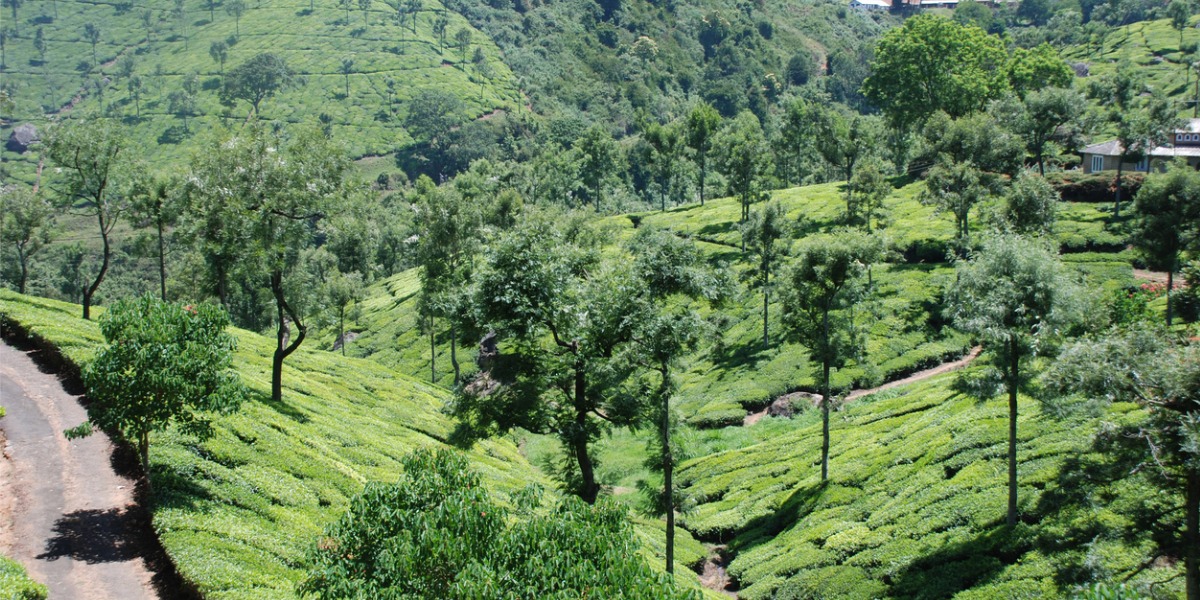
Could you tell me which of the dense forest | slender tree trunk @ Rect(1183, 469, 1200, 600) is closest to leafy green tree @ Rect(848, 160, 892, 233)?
the dense forest

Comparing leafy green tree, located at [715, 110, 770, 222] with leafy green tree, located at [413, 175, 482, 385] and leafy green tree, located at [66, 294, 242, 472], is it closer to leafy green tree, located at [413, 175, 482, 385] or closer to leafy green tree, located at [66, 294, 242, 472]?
leafy green tree, located at [413, 175, 482, 385]

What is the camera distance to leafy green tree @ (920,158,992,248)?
7644 cm

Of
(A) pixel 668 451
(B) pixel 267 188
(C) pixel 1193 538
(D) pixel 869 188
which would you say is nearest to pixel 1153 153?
(D) pixel 869 188

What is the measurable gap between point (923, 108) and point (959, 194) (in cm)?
5205

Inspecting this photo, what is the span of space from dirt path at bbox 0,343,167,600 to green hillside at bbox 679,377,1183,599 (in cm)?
2660

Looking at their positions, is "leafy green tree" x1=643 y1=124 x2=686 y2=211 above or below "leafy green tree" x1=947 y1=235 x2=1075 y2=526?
above

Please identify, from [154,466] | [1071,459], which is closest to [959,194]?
[1071,459]

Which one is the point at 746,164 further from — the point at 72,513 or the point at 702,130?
the point at 72,513

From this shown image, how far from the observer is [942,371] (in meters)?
65.6

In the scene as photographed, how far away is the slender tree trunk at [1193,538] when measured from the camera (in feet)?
78.0

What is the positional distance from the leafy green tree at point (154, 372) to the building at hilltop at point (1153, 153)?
363ft

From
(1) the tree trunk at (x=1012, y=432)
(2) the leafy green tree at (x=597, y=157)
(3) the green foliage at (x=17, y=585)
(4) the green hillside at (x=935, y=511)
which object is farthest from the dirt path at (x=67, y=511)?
(2) the leafy green tree at (x=597, y=157)

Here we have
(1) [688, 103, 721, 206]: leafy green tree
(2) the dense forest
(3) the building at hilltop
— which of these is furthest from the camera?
(1) [688, 103, 721, 206]: leafy green tree

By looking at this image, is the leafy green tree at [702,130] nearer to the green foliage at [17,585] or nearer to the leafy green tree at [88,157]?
the leafy green tree at [88,157]
